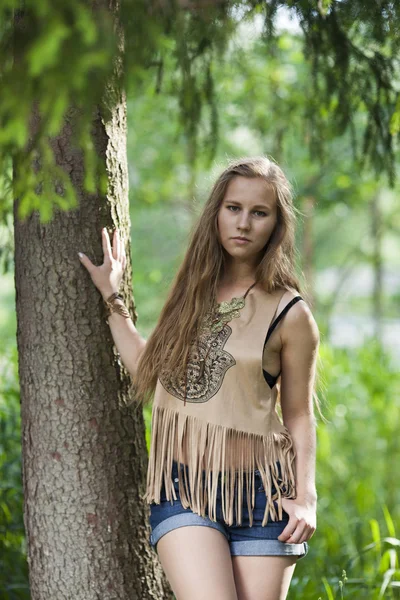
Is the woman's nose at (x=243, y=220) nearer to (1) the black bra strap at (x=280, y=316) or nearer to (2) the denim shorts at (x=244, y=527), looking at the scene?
(1) the black bra strap at (x=280, y=316)

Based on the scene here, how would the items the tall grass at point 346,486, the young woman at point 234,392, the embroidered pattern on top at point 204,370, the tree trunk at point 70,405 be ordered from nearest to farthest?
the young woman at point 234,392 → the embroidered pattern on top at point 204,370 → the tree trunk at point 70,405 → the tall grass at point 346,486

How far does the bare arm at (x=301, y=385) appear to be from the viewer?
246 cm

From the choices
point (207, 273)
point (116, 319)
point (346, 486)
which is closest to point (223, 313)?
point (207, 273)

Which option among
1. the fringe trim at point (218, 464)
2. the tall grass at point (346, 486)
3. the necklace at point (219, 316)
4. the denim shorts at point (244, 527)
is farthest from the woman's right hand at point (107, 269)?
the tall grass at point (346, 486)

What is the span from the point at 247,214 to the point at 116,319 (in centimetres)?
60

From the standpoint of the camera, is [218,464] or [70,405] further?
[70,405]

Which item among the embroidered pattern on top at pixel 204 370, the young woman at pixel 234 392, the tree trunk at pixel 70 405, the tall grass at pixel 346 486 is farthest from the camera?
the tall grass at pixel 346 486

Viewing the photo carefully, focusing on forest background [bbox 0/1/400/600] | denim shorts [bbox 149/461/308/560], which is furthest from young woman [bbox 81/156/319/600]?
forest background [bbox 0/1/400/600]

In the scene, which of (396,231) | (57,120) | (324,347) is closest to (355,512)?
(324,347)

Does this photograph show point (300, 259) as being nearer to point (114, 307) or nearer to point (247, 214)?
point (247, 214)

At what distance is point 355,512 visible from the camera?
559 cm

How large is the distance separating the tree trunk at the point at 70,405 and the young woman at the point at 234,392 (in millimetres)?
97

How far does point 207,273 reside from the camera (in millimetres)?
2605

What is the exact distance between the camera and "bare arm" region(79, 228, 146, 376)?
262 cm
